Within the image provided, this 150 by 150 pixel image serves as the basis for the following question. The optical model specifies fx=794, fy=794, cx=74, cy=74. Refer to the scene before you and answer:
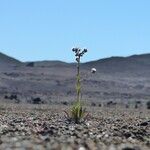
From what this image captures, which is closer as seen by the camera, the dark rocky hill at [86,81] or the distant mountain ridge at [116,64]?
the dark rocky hill at [86,81]

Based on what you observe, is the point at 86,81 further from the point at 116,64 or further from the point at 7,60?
the point at 7,60

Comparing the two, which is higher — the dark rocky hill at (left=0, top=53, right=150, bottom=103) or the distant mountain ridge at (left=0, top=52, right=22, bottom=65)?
the distant mountain ridge at (left=0, top=52, right=22, bottom=65)

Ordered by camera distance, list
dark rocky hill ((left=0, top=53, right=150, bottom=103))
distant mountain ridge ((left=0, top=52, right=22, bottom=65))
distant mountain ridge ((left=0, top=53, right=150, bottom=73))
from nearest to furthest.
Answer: dark rocky hill ((left=0, top=53, right=150, bottom=103)), distant mountain ridge ((left=0, top=53, right=150, bottom=73)), distant mountain ridge ((left=0, top=52, right=22, bottom=65))

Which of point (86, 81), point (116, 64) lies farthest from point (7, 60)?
point (86, 81)

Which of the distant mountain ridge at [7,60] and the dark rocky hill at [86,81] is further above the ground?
the distant mountain ridge at [7,60]

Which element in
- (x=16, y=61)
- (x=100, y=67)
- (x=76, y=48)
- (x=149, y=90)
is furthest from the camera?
(x=16, y=61)

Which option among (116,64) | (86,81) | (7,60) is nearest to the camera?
(86,81)

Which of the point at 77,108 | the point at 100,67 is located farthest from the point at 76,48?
the point at 100,67

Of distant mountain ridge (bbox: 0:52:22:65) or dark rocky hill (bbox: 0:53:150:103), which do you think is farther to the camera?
distant mountain ridge (bbox: 0:52:22:65)

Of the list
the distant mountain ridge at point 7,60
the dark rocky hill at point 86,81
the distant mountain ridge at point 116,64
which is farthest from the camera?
the distant mountain ridge at point 7,60

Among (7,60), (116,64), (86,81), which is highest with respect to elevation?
(7,60)

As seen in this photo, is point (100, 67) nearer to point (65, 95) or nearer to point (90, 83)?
point (90, 83)
